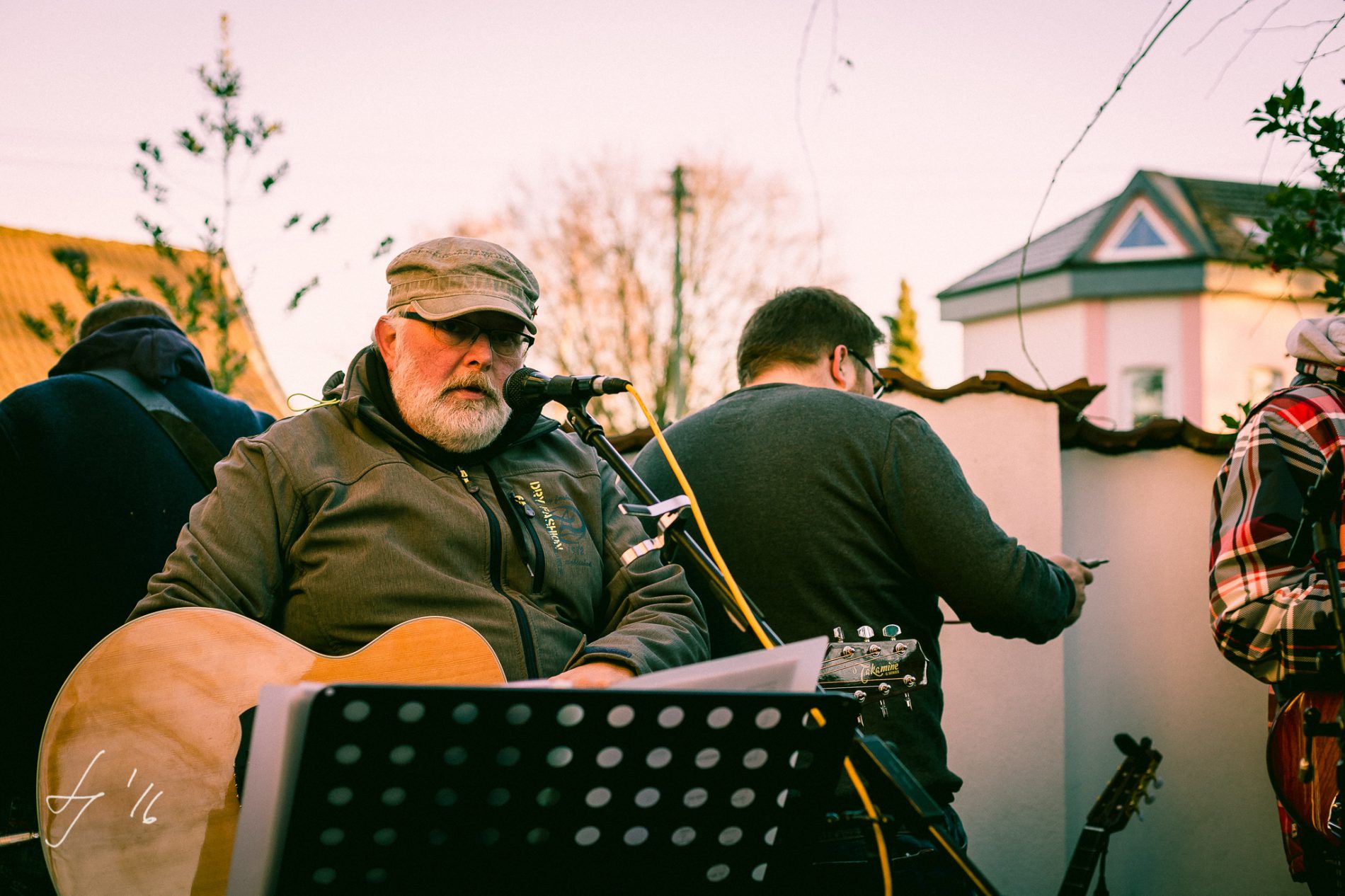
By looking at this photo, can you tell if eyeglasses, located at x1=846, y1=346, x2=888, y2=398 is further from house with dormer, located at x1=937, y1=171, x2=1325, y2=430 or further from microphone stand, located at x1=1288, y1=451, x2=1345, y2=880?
house with dormer, located at x1=937, y1=171, x2=1325, y2=430

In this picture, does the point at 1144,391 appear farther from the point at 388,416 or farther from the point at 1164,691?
the point at 388,416

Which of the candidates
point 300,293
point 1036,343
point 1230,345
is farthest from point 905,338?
point 300,293

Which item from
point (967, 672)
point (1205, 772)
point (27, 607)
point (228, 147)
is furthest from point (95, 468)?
point (1205, 772)

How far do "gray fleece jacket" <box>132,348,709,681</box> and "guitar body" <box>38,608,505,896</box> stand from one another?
13cm

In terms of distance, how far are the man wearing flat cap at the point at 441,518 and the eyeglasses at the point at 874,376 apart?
821mm

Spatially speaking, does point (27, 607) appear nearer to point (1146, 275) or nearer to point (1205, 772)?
point (1205, 772)

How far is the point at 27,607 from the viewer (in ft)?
8.62

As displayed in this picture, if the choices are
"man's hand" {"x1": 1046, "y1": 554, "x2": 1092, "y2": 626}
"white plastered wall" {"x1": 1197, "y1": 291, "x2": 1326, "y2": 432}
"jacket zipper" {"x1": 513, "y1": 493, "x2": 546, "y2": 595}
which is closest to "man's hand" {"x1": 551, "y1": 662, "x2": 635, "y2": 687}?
"jacket zipper" {"x1": 513, "y1": 493, "x2": 546, "y2": 595}

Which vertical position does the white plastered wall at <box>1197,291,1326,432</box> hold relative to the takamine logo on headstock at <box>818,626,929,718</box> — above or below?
below

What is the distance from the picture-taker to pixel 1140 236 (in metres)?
19.6

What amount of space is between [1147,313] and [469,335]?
19.0 metres

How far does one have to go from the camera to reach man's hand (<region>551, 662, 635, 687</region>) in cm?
194

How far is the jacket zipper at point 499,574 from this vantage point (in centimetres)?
212

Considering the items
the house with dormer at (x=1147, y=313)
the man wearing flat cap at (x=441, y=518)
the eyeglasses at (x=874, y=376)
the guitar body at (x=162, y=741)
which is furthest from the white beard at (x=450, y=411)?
the house with dormer at (x=1147, y=313)
